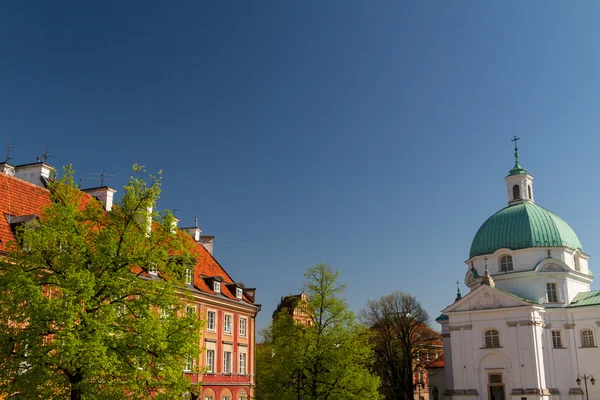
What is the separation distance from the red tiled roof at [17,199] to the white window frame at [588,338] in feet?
177

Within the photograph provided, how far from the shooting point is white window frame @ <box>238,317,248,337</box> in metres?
49.4

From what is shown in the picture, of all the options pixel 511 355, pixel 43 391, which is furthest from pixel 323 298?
pixel 511 355

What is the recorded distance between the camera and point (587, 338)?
2522 inches

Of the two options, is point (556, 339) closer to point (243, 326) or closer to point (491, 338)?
point (491, 338)

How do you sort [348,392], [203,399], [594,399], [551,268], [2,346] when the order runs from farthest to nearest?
[551,268] → [594,399] → [203,399] → [348,392] → [2,346]

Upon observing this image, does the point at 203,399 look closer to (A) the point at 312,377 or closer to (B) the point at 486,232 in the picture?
(A) the point at 312,377

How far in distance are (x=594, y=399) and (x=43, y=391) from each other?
56329mm

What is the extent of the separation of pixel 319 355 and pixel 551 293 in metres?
39.0

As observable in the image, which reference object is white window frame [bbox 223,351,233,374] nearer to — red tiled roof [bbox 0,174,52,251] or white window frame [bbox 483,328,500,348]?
red tiled roof [bbox 0,174,52,251]

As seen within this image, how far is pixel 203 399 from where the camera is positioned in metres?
41.8

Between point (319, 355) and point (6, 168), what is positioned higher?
point (6, 168)

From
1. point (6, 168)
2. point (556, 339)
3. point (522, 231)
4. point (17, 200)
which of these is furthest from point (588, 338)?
point (6, 168)

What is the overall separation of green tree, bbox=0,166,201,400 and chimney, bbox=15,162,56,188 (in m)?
13.9

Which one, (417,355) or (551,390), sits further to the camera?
(417,355)
